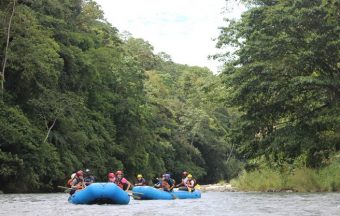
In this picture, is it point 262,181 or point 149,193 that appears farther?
point 262,181

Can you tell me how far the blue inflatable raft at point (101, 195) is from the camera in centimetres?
2019

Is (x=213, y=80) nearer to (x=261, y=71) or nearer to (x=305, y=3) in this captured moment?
(x=261, y=71)

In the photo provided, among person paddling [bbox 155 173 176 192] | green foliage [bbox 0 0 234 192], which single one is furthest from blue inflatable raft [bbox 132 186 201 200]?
green foliage [bbox 0 0 234 192]

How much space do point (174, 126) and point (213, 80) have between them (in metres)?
39.4

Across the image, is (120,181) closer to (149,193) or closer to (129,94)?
(149,193)

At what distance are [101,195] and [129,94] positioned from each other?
36.3m

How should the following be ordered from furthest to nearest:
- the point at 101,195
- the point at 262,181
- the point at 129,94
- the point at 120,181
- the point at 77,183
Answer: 1. the point at 129,94
2. the point at 262,181
3. the point at 120,181
4. the point at 77,183
5. the point at 101,195

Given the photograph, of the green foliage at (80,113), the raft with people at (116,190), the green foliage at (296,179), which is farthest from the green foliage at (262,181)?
the raft with people at (116,190)

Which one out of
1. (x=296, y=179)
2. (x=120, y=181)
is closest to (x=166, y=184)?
(x=120, y=181)

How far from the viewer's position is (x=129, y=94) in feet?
184

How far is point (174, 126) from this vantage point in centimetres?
7350

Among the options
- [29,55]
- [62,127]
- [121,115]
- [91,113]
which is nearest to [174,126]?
[121,115]

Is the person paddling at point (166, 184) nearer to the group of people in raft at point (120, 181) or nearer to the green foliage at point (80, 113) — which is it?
the group of people in raft at point (120, 181)

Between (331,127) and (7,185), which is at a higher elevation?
(331,127)
